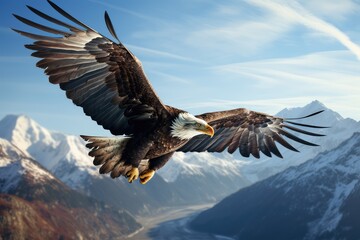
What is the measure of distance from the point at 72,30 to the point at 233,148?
7.08 meters

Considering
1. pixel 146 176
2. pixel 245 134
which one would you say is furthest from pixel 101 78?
pixel 245 134

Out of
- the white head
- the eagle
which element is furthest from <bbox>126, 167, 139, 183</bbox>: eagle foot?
the white head

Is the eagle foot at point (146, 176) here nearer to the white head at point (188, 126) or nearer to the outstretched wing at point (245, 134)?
the white head at point (188, 126)

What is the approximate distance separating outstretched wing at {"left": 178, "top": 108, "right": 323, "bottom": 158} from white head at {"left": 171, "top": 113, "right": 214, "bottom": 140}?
3.41 metres

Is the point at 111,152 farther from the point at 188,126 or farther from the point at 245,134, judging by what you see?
the point at 245,134

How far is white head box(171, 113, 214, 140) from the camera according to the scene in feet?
34.0

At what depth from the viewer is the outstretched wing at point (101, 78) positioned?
995 centimetres

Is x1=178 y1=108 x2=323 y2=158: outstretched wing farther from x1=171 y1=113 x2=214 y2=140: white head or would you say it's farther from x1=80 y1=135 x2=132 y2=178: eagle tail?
x1=171 y1=113 x2=214 y2=140: white head

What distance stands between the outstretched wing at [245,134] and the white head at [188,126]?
11.2ft

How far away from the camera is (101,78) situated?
10789 millimetres

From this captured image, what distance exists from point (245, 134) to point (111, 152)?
18.7 ft

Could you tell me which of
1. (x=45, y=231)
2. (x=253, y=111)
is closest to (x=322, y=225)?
(x=45, y=231)

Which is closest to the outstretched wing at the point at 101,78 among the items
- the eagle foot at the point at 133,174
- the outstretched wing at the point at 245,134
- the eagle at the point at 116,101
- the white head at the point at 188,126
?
the eagle at the point at 116,101

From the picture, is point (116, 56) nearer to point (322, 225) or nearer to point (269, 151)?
point (269, 151)
